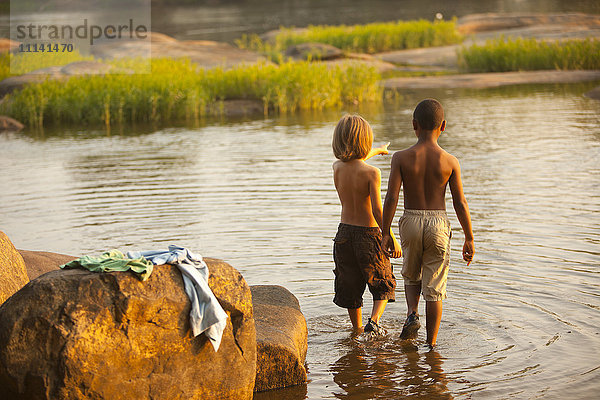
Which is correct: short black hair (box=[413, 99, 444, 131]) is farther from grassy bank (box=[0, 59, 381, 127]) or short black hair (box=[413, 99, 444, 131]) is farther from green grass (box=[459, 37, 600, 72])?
green grass (box=[459, 37, 600, 72])

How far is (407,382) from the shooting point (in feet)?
18.3

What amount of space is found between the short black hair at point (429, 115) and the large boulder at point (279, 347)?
175cm

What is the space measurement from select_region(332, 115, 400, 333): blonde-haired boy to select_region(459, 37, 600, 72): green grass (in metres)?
22.1

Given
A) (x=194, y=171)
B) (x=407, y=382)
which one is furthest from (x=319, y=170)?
(x=407, y=382)

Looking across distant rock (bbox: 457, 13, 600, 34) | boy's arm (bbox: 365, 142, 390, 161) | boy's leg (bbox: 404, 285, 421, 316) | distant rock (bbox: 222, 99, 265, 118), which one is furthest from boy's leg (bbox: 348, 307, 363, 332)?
distant rock (bbox: 457, 13, 600, 34)

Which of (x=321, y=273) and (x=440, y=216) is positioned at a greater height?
(x=440, y=216)

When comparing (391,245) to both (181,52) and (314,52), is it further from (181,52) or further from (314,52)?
(181,52)

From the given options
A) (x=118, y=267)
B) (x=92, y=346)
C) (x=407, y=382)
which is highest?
(x=118, y=267)

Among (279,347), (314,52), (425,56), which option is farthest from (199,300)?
(425,56)

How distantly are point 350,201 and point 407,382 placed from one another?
151 centimetres

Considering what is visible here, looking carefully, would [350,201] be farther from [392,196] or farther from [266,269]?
[266,269]

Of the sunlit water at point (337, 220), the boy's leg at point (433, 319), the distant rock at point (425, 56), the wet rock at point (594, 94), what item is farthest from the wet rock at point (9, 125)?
the boy's leg at point (433, 319)

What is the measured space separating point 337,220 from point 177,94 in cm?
1274

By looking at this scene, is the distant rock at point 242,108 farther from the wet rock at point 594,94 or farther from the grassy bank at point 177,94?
the wet rock at point 594,94
